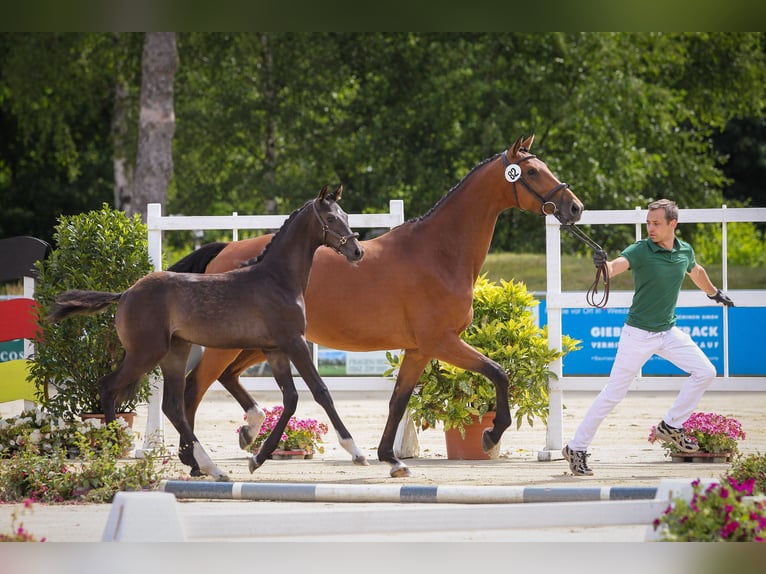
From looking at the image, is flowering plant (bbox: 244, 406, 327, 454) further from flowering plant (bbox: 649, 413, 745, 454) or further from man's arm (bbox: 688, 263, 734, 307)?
man's arm (bbox: 688, 263, 734, 307)

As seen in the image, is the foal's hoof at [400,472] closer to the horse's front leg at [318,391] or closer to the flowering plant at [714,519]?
the horse's front leg at [318,391]

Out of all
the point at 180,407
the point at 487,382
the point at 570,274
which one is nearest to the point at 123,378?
the point at 180,407

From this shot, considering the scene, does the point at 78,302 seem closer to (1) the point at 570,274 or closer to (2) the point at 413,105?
(1) the point at 570,274

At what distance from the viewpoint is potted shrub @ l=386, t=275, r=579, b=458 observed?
8.70m

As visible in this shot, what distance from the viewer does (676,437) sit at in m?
8.10

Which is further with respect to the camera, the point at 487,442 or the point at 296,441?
the point at 296,441

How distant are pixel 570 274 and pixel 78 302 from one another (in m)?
13.9

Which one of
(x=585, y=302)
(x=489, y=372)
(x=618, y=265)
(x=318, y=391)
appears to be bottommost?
(x=318, y=391)

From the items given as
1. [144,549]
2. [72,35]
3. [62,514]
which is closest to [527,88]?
[72,35]

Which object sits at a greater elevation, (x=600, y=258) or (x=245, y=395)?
(x=600, y=258)

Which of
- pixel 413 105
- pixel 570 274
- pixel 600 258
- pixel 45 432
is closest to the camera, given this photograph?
pixel 600 258

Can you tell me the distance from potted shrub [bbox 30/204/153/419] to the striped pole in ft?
11.2

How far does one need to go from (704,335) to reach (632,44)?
13201 millimetres

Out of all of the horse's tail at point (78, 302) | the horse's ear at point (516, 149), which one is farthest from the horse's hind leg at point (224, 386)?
the horse's ear at point (516, 149)
